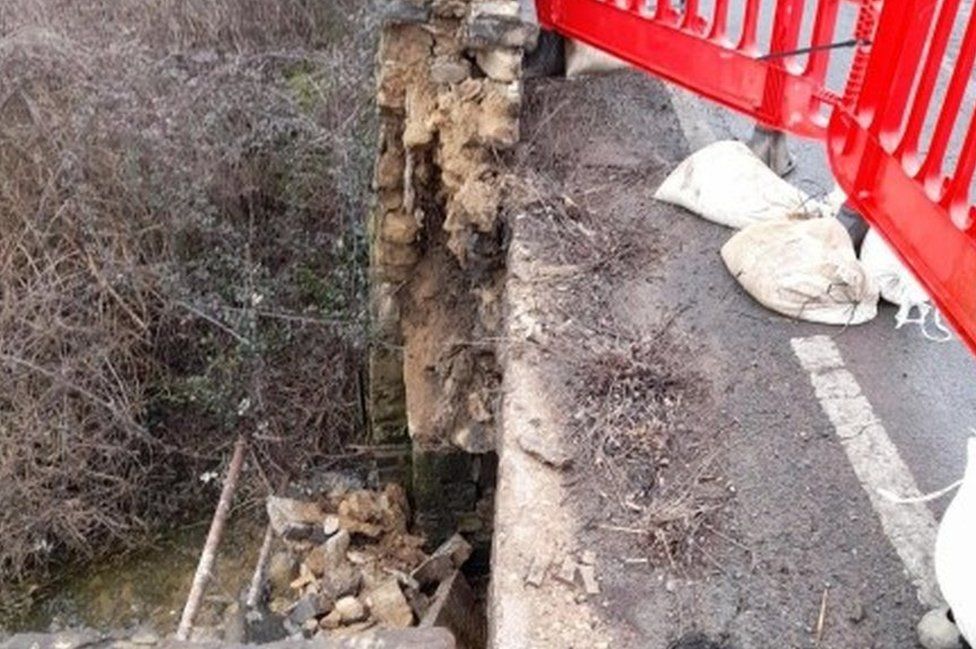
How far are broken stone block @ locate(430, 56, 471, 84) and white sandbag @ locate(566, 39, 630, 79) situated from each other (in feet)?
2.95

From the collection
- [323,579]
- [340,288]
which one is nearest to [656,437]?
[323,579]

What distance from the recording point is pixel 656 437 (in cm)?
257

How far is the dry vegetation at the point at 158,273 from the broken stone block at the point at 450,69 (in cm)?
177

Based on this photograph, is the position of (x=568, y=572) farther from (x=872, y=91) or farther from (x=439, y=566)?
(x=439, y=566)

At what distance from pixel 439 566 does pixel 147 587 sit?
1.99 meters

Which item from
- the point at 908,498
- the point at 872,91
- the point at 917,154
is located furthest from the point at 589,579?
the point at 872,91

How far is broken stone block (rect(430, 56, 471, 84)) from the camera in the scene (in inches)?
143

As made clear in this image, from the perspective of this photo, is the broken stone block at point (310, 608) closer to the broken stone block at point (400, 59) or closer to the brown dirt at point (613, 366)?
the brown dirt at point (613, 366)

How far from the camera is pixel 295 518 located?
14.8 feet

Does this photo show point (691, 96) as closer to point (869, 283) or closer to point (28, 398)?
point (869, 283)

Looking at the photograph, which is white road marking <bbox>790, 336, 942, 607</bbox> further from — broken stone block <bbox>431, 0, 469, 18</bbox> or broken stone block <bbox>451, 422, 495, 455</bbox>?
broken stone block <bbox>431, 0, 469, 18</bbox>

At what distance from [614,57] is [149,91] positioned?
2974mm

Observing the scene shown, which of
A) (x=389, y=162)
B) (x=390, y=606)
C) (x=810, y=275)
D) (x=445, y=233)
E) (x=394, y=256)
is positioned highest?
(x=810, y=275)

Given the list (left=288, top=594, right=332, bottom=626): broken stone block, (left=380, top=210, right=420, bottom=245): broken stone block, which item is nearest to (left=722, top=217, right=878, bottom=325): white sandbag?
(left=380, top=210, right=420, bottom=245): broken stone block
